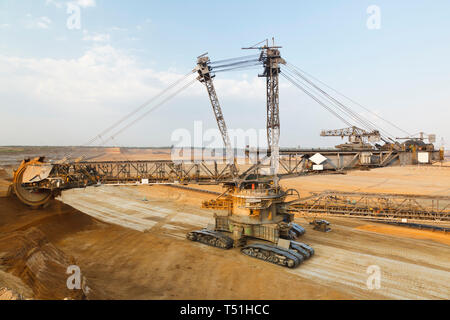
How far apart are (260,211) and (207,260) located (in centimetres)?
632

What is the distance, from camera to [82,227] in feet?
90.7

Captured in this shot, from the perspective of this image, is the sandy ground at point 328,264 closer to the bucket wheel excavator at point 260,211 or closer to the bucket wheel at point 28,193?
the bucket wheel excavator at point 260,211

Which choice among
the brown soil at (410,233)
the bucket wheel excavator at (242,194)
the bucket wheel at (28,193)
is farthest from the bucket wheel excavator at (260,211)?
the bucket wheel at (28,193)

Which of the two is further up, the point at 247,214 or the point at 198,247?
the point at 247,214

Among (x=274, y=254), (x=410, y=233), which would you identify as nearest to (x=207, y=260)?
(x=274, y=254)

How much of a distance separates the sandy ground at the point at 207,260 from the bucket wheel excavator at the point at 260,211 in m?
1.03

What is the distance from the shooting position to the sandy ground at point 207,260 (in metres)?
15.8

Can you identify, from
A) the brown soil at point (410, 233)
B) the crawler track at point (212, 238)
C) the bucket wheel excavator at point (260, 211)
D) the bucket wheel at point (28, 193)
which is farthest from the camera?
the bucket wheel at point (28, 193)

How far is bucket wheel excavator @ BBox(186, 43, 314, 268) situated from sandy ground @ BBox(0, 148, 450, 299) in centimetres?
103

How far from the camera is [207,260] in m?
20.4

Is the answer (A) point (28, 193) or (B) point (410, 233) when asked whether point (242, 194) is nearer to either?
(B) point (410, 233)

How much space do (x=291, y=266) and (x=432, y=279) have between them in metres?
9.68
